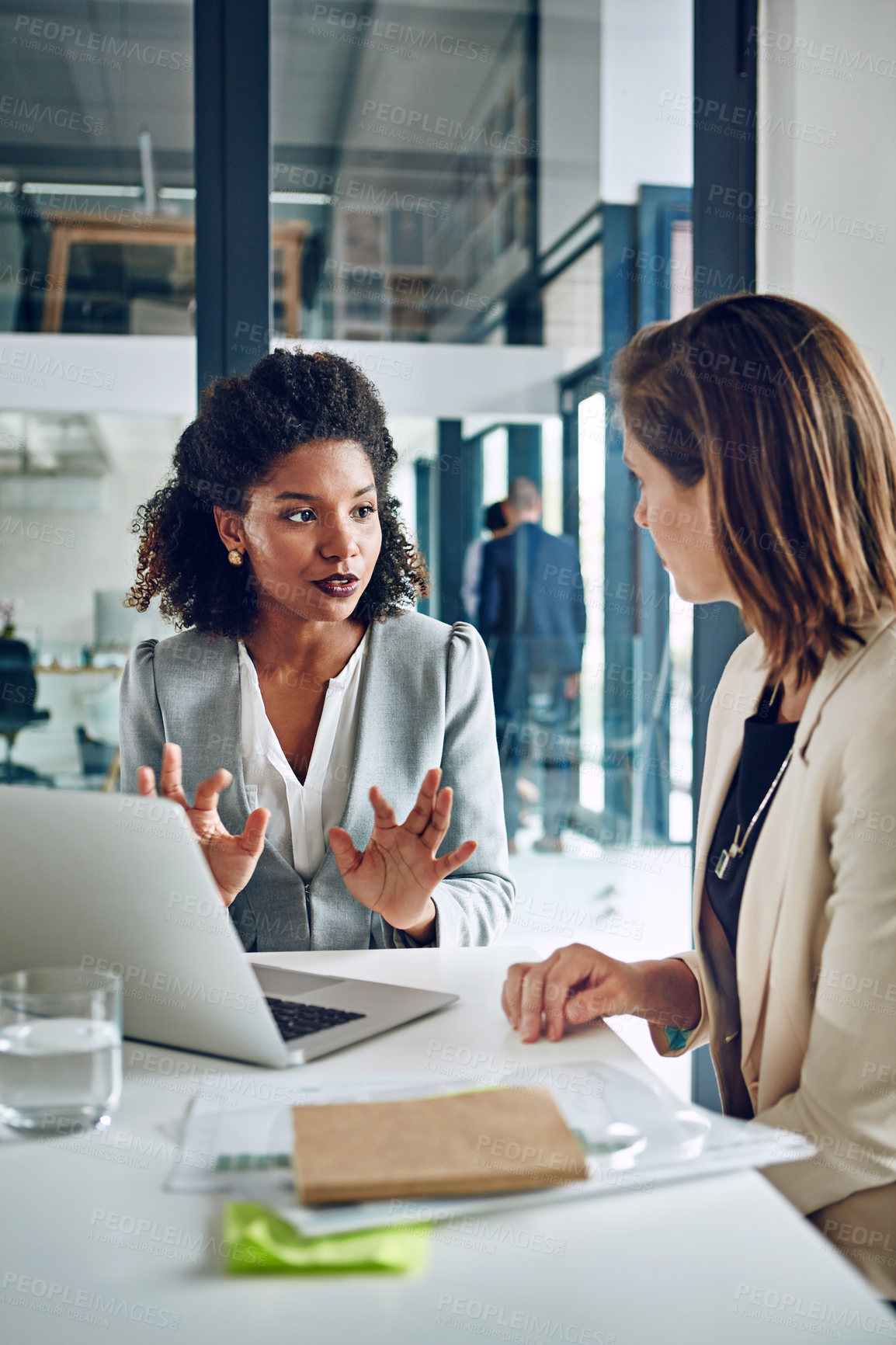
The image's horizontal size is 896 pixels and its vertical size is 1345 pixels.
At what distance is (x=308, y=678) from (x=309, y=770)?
0.18 m

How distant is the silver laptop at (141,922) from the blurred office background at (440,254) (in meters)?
1.41

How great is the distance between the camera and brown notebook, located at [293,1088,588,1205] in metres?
0.67

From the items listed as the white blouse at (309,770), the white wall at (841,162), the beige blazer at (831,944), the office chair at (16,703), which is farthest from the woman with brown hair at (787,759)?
the office chair at (16,703)

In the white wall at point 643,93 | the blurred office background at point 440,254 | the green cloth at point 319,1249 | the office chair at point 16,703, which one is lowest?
the green cloth at point 319,1249

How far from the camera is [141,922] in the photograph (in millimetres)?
941

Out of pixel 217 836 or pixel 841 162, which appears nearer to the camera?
pixel 217 836

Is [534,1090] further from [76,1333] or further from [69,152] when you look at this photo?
[69,152]

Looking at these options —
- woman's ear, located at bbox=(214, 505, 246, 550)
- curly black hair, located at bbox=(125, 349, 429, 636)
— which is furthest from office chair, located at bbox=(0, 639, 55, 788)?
woman's ear, located at bbox=(214, 505, 246, 550)

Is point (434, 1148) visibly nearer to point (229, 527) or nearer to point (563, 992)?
point (563, 992)

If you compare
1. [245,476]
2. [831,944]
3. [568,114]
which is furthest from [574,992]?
[568,114]

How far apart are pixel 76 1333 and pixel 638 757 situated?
286 centimetres

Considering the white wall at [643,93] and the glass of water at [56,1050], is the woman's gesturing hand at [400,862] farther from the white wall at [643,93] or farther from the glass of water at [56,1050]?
the white wall at [643,93]

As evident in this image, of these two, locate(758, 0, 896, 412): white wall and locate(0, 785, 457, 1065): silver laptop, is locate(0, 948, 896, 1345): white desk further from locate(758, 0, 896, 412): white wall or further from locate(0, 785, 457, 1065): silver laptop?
locate(758, 0, 896, 412): white wall

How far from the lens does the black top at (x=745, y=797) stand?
1254 mm
